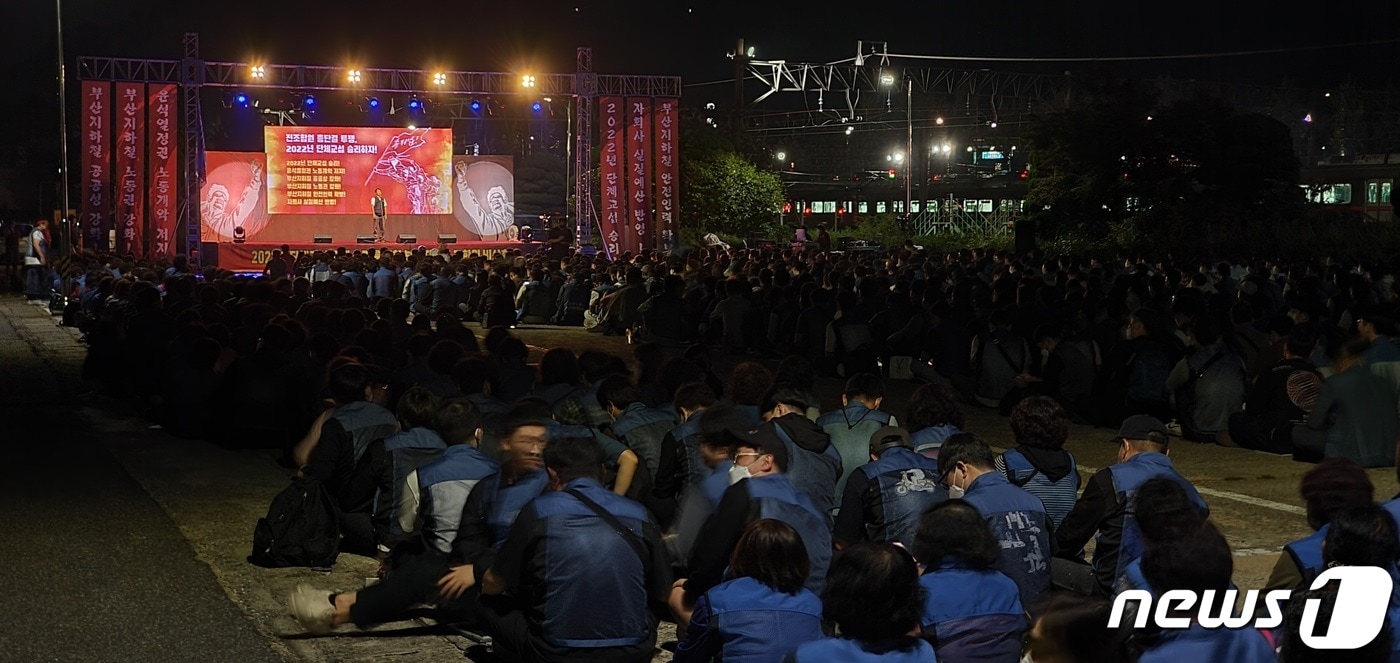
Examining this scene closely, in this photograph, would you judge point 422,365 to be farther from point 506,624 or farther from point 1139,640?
point 1139,640

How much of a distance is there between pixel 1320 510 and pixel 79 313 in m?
22.5

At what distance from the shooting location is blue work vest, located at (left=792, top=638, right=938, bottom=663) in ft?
12.1

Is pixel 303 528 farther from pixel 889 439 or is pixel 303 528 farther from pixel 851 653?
pixel 851 653

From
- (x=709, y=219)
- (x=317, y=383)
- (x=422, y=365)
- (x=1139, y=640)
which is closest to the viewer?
(x=1139, y=640)

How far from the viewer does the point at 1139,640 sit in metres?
3.54

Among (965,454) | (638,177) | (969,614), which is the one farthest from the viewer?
(638,177)

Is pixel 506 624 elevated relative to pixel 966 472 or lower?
lower

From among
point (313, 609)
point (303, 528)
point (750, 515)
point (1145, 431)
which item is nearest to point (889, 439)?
point (1145, 431)

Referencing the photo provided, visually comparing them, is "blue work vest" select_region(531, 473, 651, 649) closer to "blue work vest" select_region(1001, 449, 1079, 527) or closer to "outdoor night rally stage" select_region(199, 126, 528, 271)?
"blue work vest" select_region(1001, 449, 1079, 527)

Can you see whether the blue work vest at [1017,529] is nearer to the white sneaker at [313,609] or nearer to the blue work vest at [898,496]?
the blue work vest at [898,496]

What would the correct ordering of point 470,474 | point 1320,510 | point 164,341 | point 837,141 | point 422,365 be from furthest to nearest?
point 837,141
point 164,341
point 422,365
point 470,474
point 1320,510

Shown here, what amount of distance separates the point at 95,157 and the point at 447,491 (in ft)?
110

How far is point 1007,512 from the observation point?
220 inches

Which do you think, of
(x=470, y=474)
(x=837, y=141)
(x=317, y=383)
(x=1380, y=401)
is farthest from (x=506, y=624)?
(x=837, y=141)
